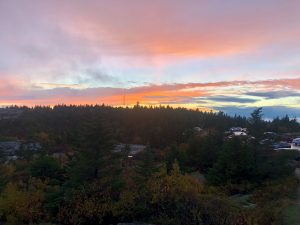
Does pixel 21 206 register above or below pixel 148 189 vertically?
below

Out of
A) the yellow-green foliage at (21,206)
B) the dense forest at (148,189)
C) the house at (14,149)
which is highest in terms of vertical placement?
the dense forest at (148,189)

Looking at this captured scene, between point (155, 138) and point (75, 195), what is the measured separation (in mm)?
63343

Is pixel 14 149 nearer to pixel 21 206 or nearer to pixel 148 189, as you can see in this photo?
pixel 21 206

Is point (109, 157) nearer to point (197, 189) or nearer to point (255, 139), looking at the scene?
point (197, 189)

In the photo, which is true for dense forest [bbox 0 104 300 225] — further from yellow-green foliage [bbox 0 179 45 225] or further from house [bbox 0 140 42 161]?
house [bbox 0 140 42 161]

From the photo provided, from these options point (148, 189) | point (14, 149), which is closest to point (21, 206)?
point (148, 189)

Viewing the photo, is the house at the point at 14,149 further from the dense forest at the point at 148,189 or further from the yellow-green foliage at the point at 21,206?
the yellow-green foliage at the point at 21,206

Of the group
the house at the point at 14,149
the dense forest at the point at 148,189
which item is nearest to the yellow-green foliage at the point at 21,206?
the dense forest at the point at 148,189

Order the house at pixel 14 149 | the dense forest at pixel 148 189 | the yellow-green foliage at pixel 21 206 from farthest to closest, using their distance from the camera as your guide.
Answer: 1. the house at pixel 14 149
2. the yellow-green foliage at pixel 21 206
3. the dense forest at pixel 148 189

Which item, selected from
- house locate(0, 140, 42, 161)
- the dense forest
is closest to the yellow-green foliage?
the dense forest

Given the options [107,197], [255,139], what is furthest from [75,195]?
[255,139]

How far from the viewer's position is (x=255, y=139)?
24.8 metres

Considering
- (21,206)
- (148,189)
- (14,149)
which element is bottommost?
(14,149)

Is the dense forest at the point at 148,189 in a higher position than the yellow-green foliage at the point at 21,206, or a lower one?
higher
